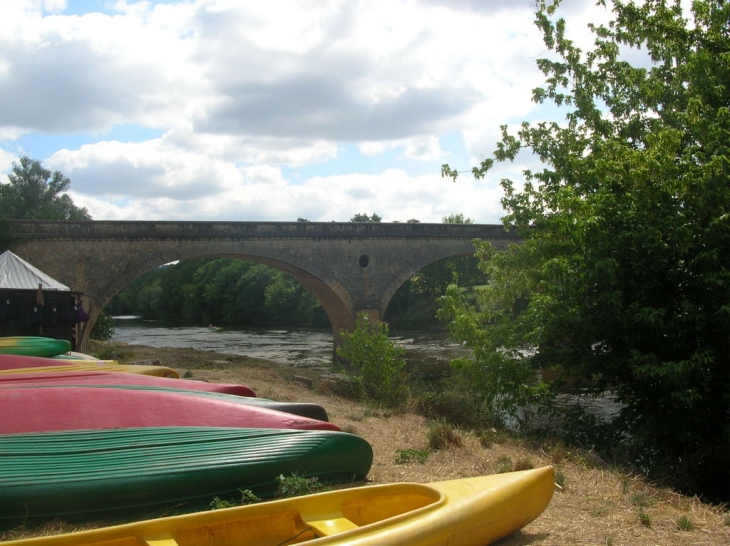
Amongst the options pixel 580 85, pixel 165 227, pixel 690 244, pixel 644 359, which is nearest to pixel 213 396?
pixel 644 359

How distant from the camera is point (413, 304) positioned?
40.6 m

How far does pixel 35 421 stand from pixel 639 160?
650cm

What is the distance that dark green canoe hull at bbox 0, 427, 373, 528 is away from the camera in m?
3.67

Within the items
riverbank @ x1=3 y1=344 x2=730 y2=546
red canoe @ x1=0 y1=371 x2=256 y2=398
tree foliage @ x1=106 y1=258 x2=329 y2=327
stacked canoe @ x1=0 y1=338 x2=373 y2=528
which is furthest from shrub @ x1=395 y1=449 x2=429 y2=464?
tree foliage @ x1=106 y1=258 x2=329 y2=327

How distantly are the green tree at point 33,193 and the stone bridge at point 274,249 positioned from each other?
60.7 feet

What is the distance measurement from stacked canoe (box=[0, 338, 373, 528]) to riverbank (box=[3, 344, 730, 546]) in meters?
0.36

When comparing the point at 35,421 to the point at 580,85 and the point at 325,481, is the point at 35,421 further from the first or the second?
the point at 580,85

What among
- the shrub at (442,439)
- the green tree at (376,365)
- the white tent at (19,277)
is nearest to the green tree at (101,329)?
the white tent at (19,277)

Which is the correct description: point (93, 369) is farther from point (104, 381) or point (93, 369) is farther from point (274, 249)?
point (274, 249)

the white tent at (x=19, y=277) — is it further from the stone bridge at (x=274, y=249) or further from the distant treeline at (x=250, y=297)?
the distant treeline at (x=250, y=297)

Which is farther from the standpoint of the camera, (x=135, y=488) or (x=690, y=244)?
(x=690, y=244)

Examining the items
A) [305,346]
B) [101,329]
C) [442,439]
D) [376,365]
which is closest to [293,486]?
[442,439]

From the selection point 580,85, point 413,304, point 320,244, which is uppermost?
point 580,85

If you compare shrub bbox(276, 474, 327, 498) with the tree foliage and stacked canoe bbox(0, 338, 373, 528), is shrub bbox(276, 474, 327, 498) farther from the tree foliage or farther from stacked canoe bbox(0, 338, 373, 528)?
the tree foliage
